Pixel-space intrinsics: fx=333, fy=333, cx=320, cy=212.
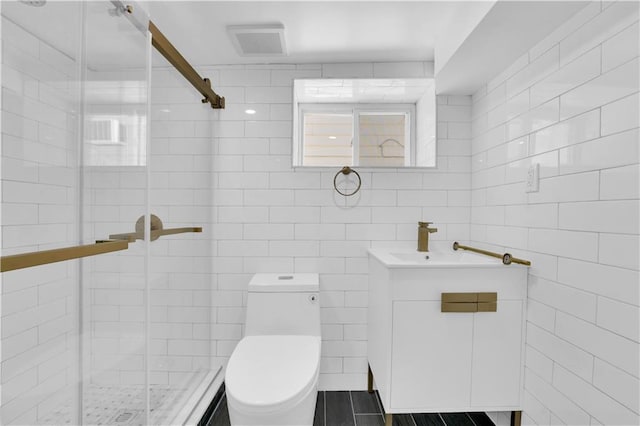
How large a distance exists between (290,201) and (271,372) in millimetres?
1061

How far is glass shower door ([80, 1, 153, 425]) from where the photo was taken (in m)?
1.08

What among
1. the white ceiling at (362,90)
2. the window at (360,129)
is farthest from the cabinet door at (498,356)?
the white ceiling at (362,90)

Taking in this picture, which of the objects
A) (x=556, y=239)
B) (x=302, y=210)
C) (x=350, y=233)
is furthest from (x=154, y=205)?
(x=556, y=239)

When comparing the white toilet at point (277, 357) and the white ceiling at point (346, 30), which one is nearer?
the white ceiling at point (346, 30)

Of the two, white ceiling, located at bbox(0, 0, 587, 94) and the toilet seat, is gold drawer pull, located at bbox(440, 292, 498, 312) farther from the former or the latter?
white ceiling, located at bbox(0, 0, 587, 94)

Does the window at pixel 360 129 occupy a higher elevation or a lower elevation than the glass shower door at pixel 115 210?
higher

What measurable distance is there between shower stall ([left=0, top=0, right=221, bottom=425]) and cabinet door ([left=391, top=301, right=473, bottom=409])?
3.66ft

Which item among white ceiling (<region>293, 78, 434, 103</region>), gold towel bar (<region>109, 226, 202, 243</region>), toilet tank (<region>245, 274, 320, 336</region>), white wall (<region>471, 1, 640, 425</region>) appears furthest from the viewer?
white ceiling (<region>293, 78, 434, 103</region>)

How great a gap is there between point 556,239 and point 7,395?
1.92m

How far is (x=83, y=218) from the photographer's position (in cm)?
104

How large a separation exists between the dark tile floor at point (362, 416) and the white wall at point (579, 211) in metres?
0.39

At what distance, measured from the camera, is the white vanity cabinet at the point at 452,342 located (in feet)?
5.19

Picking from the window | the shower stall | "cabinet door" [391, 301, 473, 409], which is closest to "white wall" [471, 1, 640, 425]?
"cabinet door" [391, 301, 473, 409]

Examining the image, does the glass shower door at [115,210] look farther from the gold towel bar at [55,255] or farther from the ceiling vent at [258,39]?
the ceiling vent at [258,39]
